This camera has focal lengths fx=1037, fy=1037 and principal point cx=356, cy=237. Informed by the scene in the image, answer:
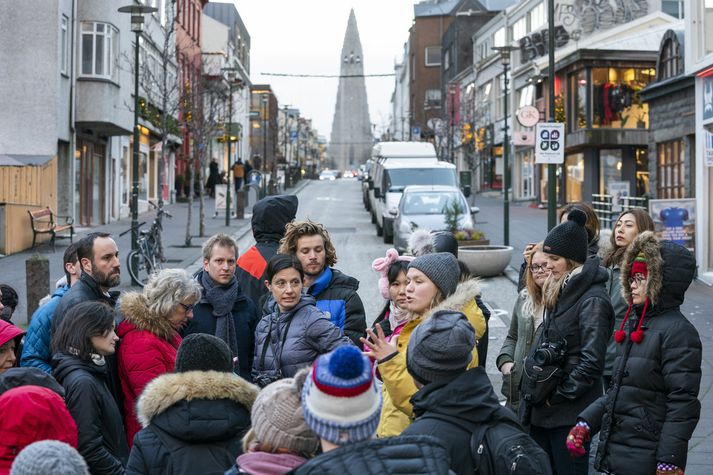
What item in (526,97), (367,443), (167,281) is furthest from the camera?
(526,97)

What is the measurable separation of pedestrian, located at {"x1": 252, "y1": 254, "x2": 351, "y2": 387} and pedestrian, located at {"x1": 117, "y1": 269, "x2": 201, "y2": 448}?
1.57 feet

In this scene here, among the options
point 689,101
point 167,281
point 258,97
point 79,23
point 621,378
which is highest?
point 258,97

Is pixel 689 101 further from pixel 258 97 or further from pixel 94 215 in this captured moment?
pixel 258 97

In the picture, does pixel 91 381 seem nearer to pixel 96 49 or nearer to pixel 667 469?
pixel 667 469

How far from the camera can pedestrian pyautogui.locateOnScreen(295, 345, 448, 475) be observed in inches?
113

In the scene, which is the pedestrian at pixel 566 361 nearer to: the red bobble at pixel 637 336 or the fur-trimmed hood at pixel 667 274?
the red bobble at pixel 637 336

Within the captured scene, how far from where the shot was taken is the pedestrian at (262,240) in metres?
7.70

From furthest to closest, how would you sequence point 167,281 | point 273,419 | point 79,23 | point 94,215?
point 94,215, point 79,23, point 167,281, point 273,419

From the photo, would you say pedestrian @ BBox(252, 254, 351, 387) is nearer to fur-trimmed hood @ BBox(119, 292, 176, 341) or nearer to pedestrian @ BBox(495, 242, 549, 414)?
fur-trimmed hood @ BBox(119, 292, 176, 341)

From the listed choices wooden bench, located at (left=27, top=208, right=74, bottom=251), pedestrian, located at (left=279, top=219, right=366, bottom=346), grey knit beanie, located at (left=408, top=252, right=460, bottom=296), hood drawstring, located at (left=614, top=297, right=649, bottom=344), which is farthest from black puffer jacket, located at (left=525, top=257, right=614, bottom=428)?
wooden bench, located at (left=27, top=208, right=74, bottom=251)

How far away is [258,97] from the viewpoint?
11462cm

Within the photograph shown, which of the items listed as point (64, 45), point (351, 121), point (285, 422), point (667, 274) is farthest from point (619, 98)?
point (351, 121)

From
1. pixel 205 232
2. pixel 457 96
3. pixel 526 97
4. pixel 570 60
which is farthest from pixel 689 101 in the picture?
pixel 457 96

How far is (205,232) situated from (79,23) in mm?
7123
